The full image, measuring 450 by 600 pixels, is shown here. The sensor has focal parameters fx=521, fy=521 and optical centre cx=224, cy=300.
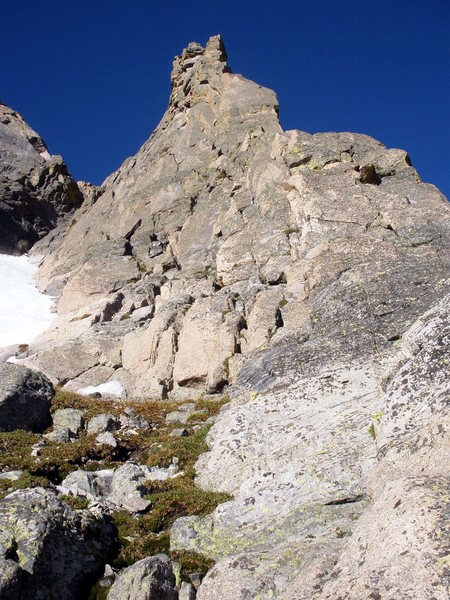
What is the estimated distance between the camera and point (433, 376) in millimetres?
13531

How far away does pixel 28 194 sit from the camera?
280 feet

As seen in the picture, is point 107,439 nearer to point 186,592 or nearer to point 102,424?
point 102,424

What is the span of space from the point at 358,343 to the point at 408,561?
12.5m

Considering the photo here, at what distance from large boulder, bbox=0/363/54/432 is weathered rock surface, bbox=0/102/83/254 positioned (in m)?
56.6

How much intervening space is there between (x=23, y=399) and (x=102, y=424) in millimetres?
4161

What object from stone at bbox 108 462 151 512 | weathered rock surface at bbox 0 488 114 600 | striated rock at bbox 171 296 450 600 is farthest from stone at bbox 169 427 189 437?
weathered rock surface at bbox 0 488 114 600

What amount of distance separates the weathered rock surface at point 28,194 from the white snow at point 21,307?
12.8 metres

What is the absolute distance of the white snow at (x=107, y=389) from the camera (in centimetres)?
3016

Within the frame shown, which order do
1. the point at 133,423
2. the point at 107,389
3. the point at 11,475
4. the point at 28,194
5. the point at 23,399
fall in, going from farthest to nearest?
the point at 28,194, the point at 107,389, the point at 23,399, the point at 133,423, the point at 11,475

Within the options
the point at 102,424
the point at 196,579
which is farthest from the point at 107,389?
the point at 196,579

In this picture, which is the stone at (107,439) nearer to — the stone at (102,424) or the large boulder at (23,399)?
the stone at (102,424)

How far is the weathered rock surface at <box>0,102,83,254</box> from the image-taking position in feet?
262

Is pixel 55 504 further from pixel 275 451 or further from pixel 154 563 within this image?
pixel 275 451

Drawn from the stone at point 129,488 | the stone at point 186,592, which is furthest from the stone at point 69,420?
the stone at point 186,592
